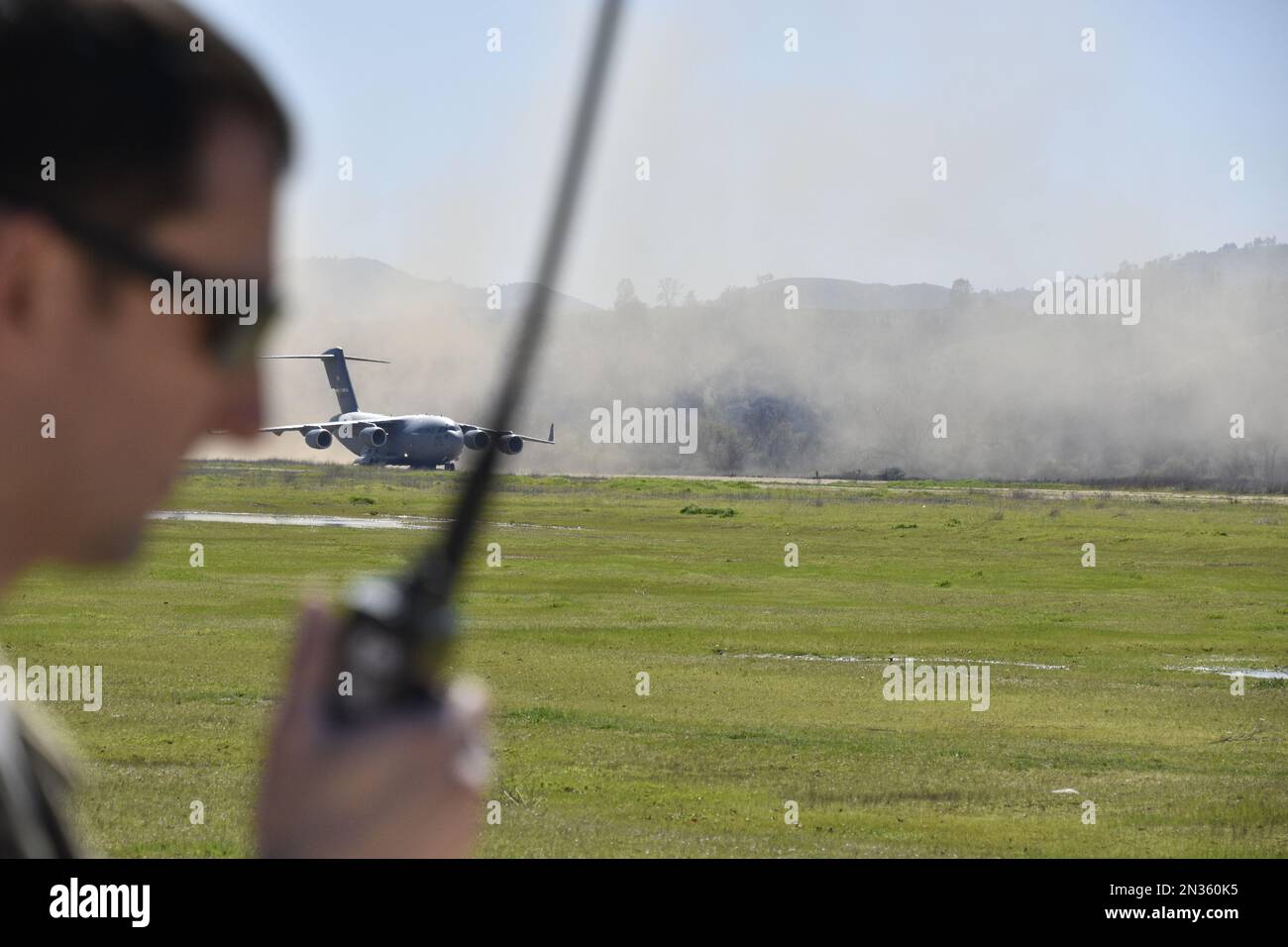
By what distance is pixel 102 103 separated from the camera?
3.95 feet

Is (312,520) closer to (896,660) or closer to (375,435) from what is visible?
(896,660)

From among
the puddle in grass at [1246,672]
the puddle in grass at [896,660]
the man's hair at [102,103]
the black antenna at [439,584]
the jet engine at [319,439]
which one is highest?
the jet engine at [319,439]

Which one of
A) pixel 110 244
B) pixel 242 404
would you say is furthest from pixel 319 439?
pixel 110 244

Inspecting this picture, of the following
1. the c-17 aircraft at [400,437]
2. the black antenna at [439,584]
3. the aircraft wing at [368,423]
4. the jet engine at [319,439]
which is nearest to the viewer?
the black antenna at [439,584]

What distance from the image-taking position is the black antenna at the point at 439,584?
1068 mm

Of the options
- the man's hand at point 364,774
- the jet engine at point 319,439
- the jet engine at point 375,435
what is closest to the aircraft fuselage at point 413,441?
the jet engine at point 375,435

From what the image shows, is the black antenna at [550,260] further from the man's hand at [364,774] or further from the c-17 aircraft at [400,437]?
the c-17 aircraft at [400,437]

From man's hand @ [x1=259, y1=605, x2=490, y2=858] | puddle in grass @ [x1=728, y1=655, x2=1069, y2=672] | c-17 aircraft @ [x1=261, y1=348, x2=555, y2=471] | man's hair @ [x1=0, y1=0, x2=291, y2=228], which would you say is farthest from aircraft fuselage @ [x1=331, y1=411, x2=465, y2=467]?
man's hand @ [x1=259, y1=605, x2=490, y2=858]

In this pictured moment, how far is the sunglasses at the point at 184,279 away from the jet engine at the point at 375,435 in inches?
4237

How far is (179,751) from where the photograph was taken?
58.9 ft

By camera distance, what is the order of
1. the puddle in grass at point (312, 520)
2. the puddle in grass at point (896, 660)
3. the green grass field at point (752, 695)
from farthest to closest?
the puddle in grass at point (312, 520), the puddle in grass at point (896, 660), the green grass field at point (752, 695)

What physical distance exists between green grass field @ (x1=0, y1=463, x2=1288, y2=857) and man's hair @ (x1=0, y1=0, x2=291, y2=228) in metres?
0.30

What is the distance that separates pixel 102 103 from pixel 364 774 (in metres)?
0.59

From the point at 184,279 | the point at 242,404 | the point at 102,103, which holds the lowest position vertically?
the point at 242,404
